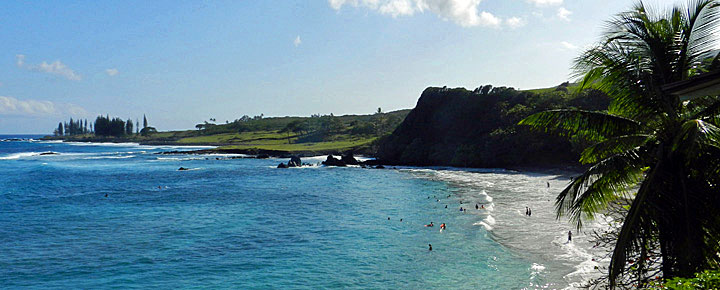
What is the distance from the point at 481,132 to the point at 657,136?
9110 centimetres

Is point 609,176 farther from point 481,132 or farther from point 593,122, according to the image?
point 481,132

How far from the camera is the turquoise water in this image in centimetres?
2503

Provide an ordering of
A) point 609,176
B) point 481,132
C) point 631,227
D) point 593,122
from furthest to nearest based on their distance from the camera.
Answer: point 481,132, point 593,122, point 609,176, point 631,227

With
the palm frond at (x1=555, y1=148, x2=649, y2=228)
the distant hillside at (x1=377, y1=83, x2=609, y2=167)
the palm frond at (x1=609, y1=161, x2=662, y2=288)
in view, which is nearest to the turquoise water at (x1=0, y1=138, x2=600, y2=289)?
the palm frond at (x1=555, y1=148, x2=649, y2=228)

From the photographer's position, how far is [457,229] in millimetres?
36031

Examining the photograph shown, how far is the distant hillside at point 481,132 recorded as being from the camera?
8281 centimetres

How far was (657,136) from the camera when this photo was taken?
35.9 feet

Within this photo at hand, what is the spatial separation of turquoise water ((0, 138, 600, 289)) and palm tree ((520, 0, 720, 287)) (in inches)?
513

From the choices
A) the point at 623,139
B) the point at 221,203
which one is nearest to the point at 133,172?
the point at 221,203

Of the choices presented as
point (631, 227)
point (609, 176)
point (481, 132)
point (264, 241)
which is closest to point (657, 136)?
point (609, 176)

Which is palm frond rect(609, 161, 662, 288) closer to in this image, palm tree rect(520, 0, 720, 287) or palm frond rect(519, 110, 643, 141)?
palm tree rect(520, 0, 720, 287)

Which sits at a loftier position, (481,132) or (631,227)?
(481,132)

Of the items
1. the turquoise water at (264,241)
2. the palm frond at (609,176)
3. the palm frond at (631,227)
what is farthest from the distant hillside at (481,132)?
the palm frond at (631,227)

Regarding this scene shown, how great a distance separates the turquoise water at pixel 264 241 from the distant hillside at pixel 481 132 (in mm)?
20730
